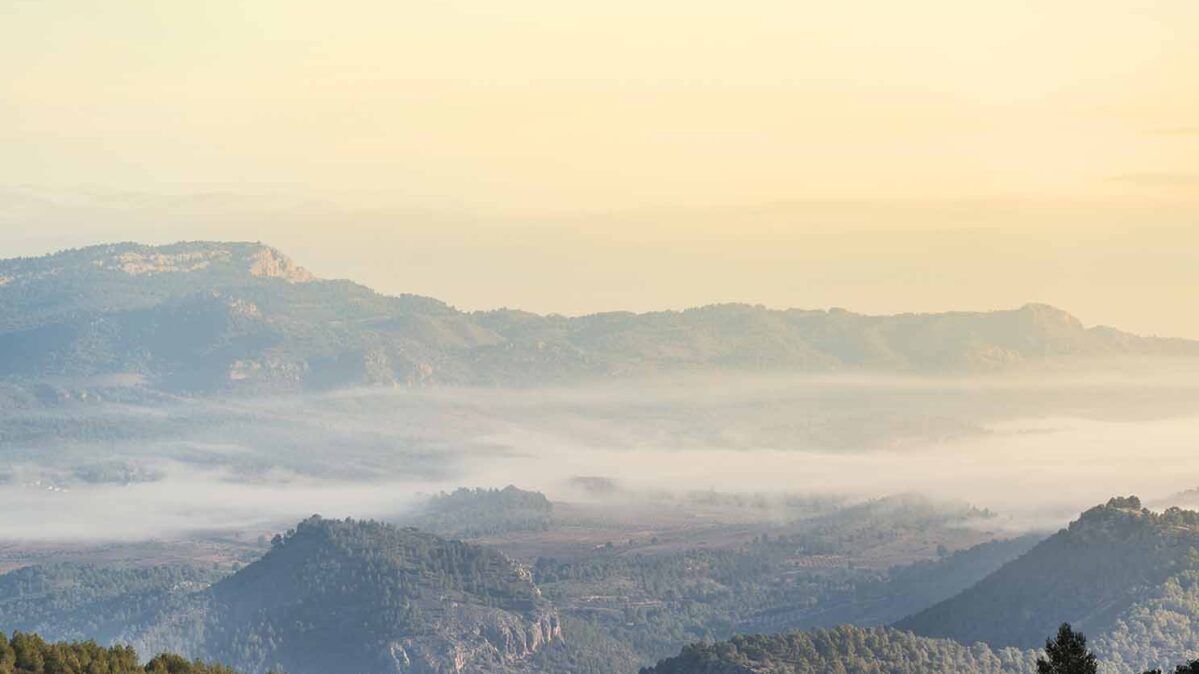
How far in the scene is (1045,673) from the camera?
509ft

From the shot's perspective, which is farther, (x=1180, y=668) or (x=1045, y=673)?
(x=1180, y=668)

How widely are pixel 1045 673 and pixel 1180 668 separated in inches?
916

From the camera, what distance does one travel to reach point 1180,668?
175 meters
